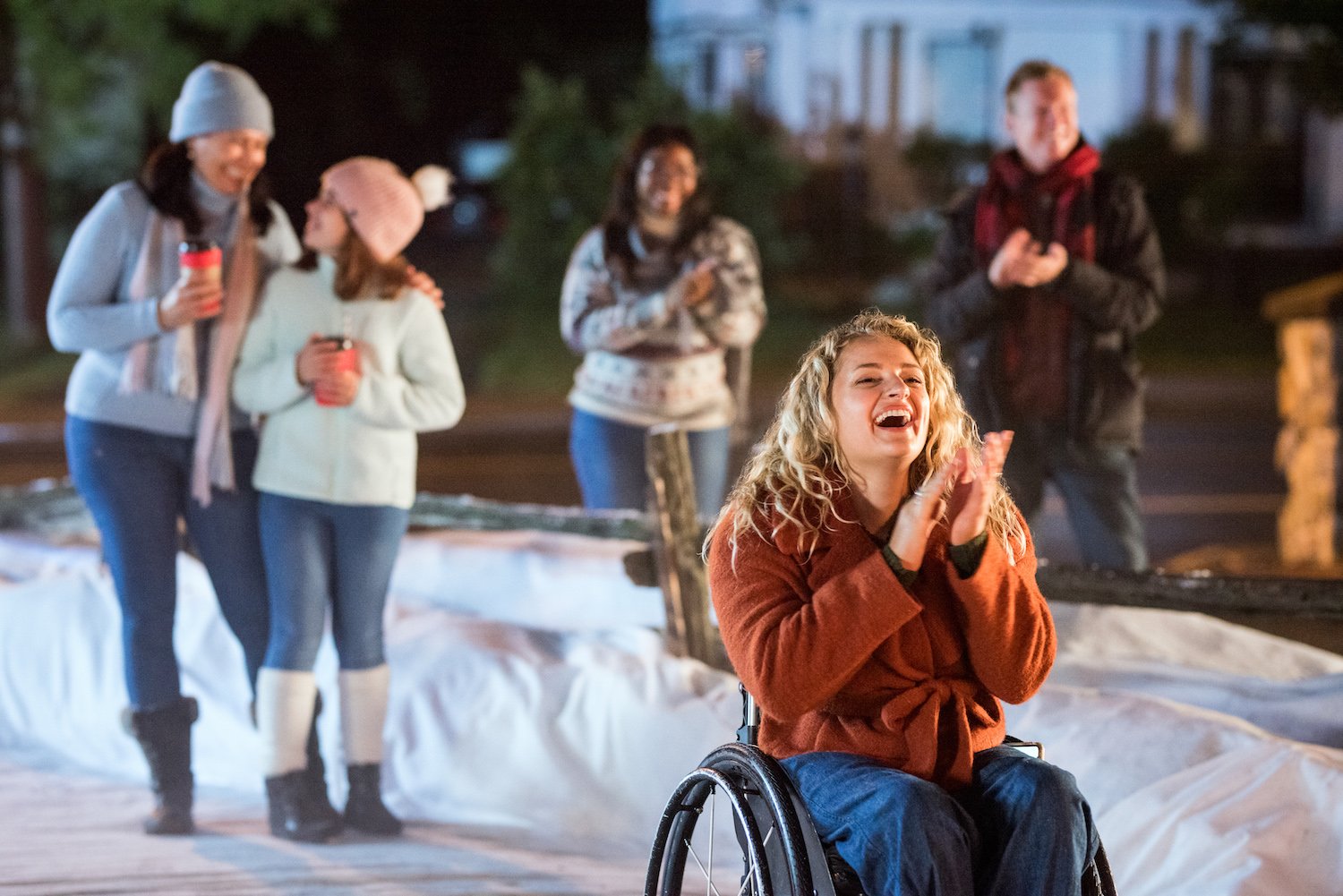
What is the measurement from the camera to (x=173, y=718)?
514 cm

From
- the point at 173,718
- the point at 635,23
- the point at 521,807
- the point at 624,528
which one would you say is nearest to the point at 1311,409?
the point at 624,528

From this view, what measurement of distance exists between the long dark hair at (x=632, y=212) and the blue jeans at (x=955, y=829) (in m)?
3.22

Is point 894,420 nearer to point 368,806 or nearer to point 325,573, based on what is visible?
point 325,573

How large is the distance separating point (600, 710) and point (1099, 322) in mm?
1963

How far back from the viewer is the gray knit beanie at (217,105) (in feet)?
16.2

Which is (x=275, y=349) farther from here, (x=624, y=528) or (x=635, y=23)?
(x=635, y=23)

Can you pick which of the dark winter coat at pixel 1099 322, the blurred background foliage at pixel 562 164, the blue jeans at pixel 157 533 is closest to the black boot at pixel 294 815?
the blue jeans at pixel 157 533

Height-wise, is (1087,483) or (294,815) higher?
(1087,483)

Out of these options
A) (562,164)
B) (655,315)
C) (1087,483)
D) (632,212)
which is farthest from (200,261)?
(562,164)

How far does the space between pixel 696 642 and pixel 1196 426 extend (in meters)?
11.1

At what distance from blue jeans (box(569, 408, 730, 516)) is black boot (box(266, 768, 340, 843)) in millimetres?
1703

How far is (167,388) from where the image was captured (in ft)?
16.2

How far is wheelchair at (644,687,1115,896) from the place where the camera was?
3.10m

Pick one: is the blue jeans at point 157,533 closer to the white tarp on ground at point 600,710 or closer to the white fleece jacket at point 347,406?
the white fleece jacket at point 347,406
